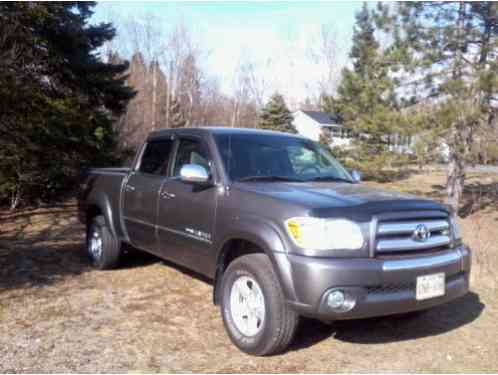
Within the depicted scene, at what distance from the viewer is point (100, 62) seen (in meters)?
12.7

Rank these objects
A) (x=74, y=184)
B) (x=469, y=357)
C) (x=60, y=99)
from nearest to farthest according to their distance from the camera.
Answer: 1. (x=469, y=357)
2. (x=60, y=99)
3. (x=74, y=184)

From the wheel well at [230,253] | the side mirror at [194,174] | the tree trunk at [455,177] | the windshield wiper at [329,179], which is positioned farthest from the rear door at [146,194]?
the tree trunk at [455,177]

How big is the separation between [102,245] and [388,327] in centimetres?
362

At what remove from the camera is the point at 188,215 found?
181 inches

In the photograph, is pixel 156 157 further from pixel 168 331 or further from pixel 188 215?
pixel 168 331

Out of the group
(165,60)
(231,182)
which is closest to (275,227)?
(231,182)

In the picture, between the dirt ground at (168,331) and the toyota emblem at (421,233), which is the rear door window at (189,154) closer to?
the dirt ground at (168,331)

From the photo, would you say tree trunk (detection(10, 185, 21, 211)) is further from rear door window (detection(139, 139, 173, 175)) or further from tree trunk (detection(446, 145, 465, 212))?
tree trunk (detection(446, 145, 465, 212))

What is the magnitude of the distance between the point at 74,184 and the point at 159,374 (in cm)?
970

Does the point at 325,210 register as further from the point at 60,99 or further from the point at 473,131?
the point at 60,99

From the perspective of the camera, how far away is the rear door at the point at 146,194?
5160 millimetres

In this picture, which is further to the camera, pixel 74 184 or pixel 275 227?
pixel 74 184

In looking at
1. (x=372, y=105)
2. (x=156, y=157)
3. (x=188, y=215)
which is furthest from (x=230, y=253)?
(x=372, y=105)

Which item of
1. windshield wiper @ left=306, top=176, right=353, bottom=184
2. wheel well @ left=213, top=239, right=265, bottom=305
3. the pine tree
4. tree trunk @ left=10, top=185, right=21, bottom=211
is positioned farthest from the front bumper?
the pine tree
